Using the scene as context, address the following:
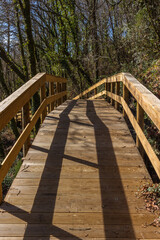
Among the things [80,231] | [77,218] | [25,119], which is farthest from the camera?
[25,119]

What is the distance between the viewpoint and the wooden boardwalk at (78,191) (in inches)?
91.5

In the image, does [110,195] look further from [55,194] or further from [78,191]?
[55,194]

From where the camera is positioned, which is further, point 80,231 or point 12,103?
point 12,103

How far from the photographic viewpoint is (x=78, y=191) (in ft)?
9.64

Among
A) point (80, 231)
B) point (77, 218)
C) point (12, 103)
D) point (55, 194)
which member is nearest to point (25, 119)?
point (12, 103)

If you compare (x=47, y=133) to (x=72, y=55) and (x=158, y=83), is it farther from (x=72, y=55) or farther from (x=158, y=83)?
(x=72, y=55)

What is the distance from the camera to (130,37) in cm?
1146

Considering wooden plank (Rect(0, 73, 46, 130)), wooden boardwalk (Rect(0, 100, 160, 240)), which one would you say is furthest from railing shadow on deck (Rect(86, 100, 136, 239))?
wooden plank (Rect(0, 73, 46, 130))

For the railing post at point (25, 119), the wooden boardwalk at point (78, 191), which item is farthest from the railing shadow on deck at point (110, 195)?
the railing post at point (25, 119)

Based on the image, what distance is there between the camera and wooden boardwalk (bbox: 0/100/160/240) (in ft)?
7.63

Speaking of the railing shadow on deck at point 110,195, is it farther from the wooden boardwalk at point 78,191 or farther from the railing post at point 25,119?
the railing post at point 25,119

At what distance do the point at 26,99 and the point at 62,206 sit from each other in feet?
5.86

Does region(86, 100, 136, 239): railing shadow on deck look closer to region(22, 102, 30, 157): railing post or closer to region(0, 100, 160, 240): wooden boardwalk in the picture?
region(0, 100, 160, 240): wooden boardwalk

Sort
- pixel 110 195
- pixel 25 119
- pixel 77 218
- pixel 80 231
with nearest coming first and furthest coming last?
pixel 80 231, pixel 77 218, pixel 110 195, pixel 25 119
